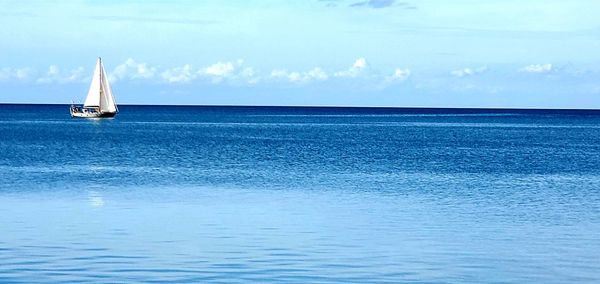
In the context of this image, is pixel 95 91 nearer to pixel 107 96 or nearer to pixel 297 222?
pixel 107 96

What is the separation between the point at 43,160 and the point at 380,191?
30.2m

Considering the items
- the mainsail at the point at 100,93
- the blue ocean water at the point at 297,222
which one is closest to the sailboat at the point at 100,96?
the mainsail at the point at 100,93

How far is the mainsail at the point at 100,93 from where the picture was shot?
141000 millimetres

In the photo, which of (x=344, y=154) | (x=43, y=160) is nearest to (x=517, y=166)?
(x=344, y=154)

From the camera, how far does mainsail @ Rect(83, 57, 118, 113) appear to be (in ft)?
463

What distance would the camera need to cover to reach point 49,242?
91.1ft

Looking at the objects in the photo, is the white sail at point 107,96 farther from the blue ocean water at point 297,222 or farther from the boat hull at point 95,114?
the blue ocean water at point 297,222

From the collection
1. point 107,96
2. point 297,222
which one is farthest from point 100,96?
point 297,222

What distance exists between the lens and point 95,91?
468 ft

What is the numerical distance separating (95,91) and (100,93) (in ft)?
4.41

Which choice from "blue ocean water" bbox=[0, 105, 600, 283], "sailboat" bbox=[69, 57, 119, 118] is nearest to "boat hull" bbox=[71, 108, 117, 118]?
"sailboat" bbox=[69, 57, 119, 118]

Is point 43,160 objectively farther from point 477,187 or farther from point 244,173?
point 477,187

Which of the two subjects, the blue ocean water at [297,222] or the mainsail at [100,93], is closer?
the blue ocean water at [297,222]

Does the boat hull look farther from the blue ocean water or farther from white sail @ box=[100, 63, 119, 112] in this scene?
the blue ocean water
